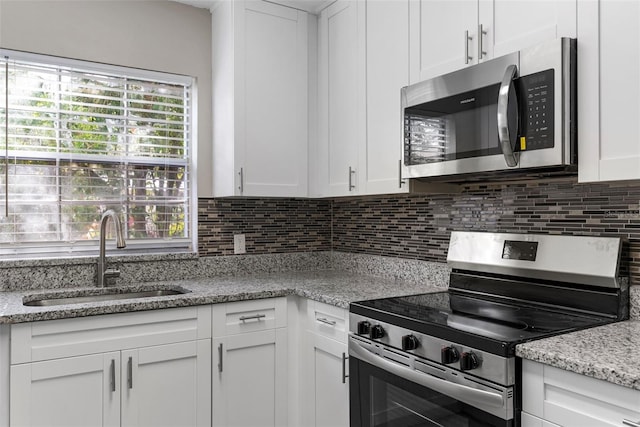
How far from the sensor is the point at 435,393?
157 centimetres

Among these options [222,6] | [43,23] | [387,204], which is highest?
[222,6]

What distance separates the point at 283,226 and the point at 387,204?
0.68 meters

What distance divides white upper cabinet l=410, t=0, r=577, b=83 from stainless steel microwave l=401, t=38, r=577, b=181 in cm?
6

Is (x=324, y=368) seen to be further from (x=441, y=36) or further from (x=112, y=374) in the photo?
(x=441, y=36)

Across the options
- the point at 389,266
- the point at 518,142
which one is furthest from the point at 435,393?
the point at 389,266

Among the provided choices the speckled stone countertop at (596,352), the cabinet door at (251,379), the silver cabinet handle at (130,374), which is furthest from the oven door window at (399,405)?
the silver cabinet handle at (130,374)

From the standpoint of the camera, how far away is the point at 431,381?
158cm

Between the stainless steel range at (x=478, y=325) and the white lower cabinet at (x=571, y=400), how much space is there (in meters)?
0.04

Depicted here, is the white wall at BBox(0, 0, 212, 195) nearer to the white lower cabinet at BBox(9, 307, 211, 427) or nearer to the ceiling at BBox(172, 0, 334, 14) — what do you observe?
the ceiling at BBox(172, 0, 334, 14)

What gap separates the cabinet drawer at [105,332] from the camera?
1.86 metres

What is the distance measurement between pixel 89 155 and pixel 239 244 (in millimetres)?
928

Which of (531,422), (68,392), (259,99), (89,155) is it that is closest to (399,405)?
(531,422)

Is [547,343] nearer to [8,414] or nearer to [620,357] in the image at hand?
[620,357]

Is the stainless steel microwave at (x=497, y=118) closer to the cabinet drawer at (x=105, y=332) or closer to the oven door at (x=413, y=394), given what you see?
the oven door at (x=413, y=394)
